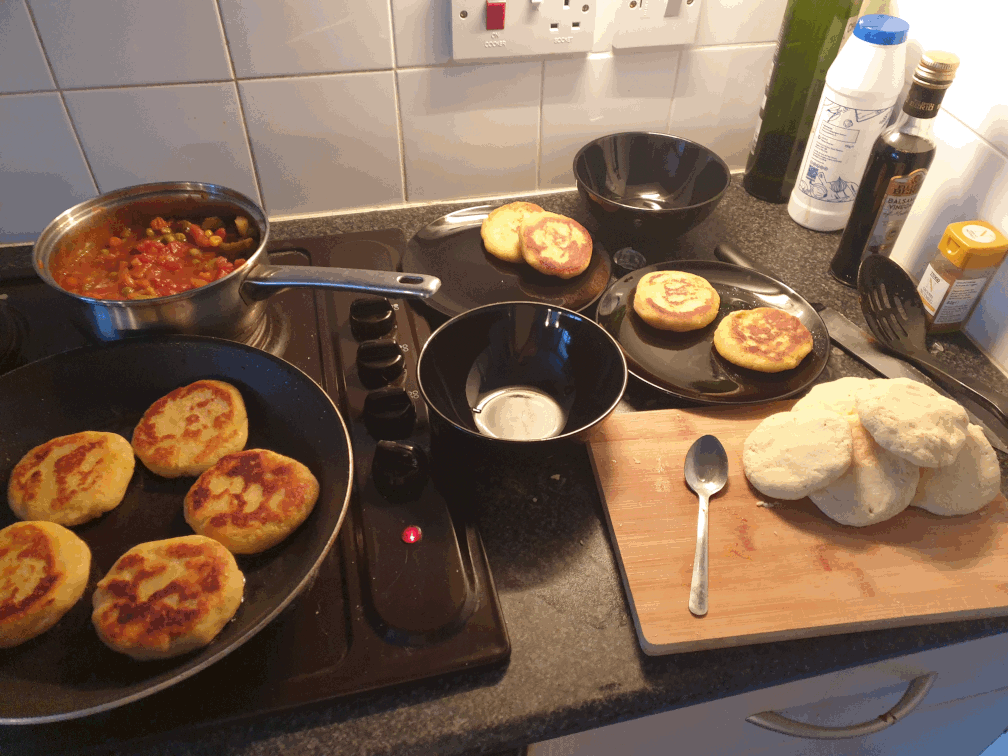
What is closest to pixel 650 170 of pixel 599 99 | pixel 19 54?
pixel 599 99

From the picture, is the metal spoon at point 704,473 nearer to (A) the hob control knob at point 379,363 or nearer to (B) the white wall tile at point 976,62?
(A) the hob control knob at point 379,363

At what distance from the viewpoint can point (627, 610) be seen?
59 cm

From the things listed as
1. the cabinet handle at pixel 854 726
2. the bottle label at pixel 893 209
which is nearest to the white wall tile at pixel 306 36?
the bottle label at pixel 893 209

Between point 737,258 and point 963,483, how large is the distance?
42cm

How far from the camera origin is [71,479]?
2.03 feet

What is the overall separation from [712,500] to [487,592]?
240mm

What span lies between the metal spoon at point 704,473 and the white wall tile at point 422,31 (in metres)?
0.63

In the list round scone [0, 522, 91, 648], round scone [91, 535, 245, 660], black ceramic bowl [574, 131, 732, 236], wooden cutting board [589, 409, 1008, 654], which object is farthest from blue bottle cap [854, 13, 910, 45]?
round scone [0, 522, 91, 648]

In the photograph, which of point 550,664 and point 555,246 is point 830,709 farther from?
point 555,246

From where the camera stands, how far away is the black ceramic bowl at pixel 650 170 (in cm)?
98

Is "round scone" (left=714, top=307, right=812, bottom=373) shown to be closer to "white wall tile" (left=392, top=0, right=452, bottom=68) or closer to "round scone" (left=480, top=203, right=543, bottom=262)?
"round scone" (left=480, top=203, right=543, bottom=262)

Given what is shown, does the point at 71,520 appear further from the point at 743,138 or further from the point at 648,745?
the point at 743,138

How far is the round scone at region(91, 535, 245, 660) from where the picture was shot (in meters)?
0.51

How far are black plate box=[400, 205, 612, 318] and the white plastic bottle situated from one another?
0.34 meters
